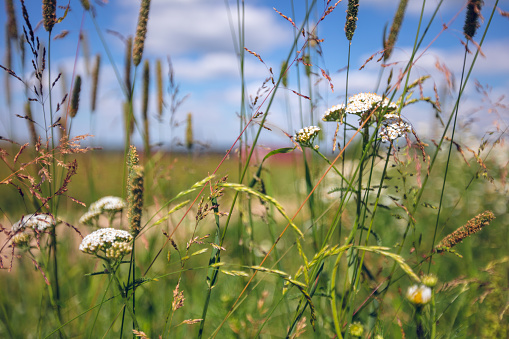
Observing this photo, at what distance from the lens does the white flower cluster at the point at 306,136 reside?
4.00 feet

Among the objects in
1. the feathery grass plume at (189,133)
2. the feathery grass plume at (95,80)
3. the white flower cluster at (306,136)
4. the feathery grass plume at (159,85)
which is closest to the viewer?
the white flower cluster at (306,136)

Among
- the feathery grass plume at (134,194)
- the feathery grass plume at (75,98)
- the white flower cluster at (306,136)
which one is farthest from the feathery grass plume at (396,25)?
the feathery grass plume at (75,98)

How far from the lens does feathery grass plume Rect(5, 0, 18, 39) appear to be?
1.52m

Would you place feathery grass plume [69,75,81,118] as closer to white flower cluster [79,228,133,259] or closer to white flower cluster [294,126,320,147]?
white flower cluster [79,228,133,259]

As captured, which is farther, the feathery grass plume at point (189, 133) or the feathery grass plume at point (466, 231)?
the feathery grass plume at point (189, 133)

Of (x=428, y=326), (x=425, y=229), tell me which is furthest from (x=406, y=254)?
(x=428, y=326)

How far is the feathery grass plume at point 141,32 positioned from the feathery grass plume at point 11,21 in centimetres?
82

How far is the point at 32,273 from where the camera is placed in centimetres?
222

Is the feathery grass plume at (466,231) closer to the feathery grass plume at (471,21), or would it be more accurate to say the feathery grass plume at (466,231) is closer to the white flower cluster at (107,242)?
the feathery grass plume at (471,21)

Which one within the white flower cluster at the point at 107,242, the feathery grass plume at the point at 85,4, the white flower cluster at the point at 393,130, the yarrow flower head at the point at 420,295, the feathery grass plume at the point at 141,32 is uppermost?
the feathery grass plume at the point at 85,4

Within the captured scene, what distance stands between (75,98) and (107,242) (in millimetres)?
702

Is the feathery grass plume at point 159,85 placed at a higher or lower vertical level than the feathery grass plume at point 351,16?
lower

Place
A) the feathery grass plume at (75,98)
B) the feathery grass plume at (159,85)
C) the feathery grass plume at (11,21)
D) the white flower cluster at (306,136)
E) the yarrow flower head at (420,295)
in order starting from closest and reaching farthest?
1. the yarrow flower head at (420,295)
2. the white flower cluster at (306,136)
3. the feathery grass plume at (75,98)
4. the feathery grass plume at (11,21)
5. the feathery grass plume at (159,85)

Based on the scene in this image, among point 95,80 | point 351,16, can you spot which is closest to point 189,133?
point 95,80
